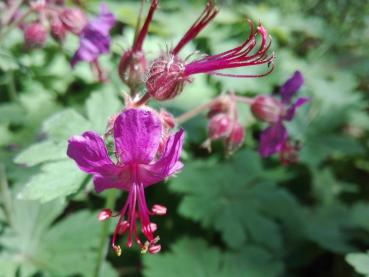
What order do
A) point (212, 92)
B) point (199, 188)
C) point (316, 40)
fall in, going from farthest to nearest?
point (316, 40) → point (212, 92) → point (199, 188)

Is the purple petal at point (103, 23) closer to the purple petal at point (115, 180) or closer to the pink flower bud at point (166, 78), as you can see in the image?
the pink flower bud at point (166, 78)

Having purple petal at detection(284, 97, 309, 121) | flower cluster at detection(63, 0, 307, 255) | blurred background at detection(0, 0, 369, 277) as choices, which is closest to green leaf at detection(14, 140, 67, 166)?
blurred background at detection(0, 0, 369, 277)

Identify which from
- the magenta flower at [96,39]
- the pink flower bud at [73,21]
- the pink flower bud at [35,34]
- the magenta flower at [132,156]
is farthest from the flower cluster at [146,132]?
the pink flower bud at [35,34]

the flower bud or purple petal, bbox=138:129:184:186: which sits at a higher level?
the flower bud

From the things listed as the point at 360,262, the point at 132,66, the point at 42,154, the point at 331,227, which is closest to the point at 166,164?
the point at 132,66

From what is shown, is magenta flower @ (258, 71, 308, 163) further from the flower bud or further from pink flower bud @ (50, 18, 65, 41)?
pink flower bud @ (50, 18, 65, 41)

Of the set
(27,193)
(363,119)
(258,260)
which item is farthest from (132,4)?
(27,193)

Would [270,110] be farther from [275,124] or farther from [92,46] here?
[92,46]

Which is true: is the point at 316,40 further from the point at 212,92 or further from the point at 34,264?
the point at 34,264
